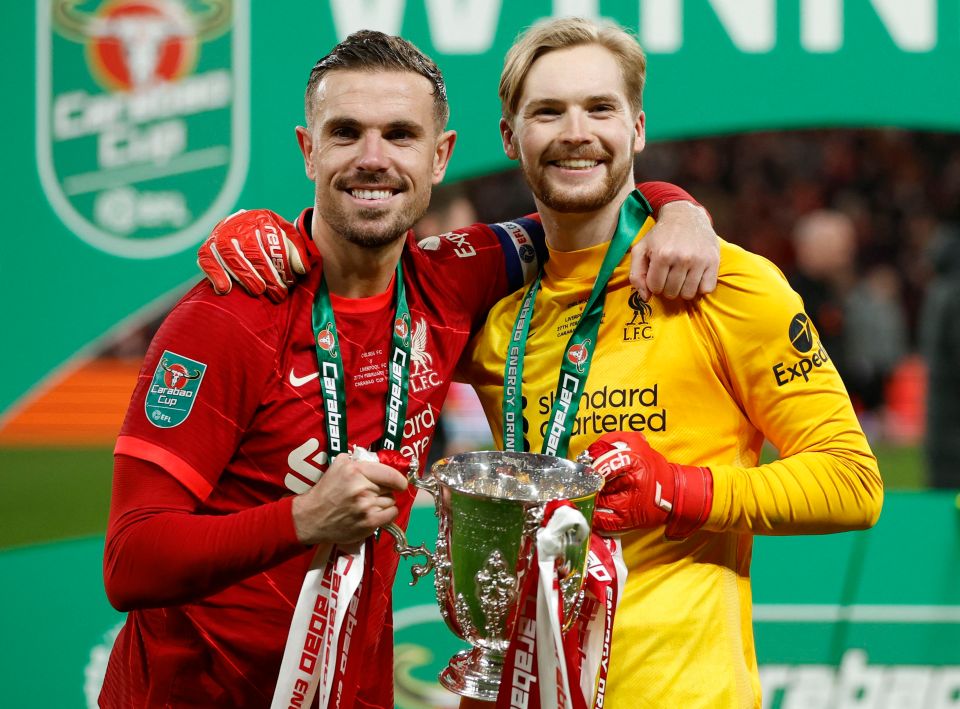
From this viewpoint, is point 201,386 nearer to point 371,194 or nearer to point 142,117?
point 371,194

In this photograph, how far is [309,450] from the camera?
242 centimetres

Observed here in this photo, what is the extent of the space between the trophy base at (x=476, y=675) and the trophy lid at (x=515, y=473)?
12.9 inches

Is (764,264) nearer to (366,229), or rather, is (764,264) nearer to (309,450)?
(366,229)

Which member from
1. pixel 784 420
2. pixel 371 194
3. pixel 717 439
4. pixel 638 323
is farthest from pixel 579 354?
pixel 371 194

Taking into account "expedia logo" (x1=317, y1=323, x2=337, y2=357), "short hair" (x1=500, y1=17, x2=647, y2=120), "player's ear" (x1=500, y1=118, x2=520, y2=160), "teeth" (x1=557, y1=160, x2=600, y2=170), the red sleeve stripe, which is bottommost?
the red sleeve stripe

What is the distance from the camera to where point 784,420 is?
2.42 m

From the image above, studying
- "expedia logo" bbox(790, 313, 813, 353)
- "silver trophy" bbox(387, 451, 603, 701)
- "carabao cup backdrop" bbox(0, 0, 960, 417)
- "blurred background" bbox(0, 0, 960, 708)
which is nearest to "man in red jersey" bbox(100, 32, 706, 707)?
"silver trophy" bbox(387, 451, 603, 701)

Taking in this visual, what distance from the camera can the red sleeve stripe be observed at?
7.32ft

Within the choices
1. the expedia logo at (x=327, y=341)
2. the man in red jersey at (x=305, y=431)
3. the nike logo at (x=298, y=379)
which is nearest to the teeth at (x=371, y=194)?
the man in red jersey at (x=305, y=431)

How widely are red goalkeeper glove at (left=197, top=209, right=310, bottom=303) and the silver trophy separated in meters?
0.59

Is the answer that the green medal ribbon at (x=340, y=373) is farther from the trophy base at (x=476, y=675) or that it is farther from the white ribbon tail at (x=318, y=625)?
the trophy base at (x=476, y=675)

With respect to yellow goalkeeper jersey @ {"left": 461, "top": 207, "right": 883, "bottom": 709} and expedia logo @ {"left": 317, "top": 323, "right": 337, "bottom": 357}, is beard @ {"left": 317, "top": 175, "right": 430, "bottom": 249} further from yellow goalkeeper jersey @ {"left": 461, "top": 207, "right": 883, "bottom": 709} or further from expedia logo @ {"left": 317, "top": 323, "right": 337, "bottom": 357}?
yellow goalkeeper jersey @ {"left": 461, "top": 207, "right": 883, "bottom": 709}

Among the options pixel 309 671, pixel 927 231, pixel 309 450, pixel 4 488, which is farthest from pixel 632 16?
pixel 927 231

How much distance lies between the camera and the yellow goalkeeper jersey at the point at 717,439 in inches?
92.3
